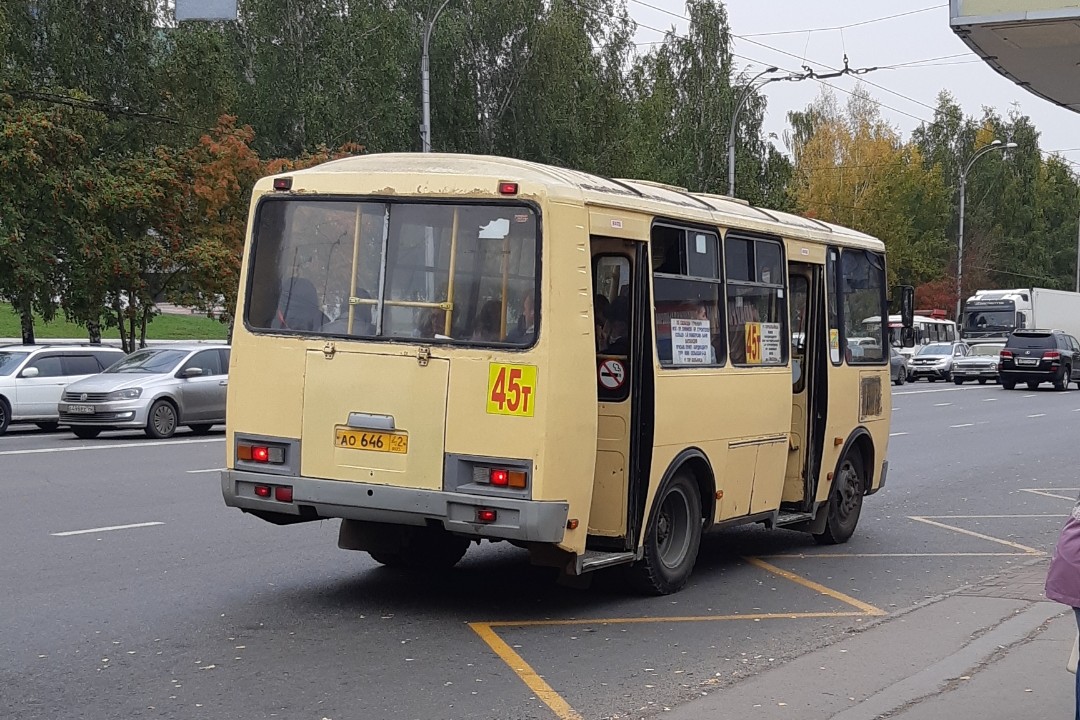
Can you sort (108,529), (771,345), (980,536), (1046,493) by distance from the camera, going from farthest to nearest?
(1046,493), (980,536), (108,529), (771,345)

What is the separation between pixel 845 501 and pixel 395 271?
5.36 meters

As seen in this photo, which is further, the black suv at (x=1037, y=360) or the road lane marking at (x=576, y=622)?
the black suv at (x=1037, y=360)

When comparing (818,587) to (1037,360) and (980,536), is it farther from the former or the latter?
(1037,360)

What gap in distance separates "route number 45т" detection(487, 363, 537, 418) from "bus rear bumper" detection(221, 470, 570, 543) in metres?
0.50

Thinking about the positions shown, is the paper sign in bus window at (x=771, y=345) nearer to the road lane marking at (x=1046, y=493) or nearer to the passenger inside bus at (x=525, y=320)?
the passenger inside bus at (x=525, y=320)

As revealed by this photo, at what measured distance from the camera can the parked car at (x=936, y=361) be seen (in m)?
53.5

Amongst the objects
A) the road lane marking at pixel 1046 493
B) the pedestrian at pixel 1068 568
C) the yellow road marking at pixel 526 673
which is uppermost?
the pedestrian at pixel 1068 568

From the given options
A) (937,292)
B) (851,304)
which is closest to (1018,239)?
(937,292)

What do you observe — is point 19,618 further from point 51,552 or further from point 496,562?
point 496,562

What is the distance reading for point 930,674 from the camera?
7203mm

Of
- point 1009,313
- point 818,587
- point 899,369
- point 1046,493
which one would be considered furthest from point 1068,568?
point 1009,313

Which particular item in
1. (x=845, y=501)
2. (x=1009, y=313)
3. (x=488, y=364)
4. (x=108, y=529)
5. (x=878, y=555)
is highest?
(x=1009, y=313)

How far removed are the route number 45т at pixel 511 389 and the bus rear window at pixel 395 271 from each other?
0.16 m

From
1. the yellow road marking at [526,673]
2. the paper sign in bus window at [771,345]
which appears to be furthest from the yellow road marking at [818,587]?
the yellow road marking at [526,673]
